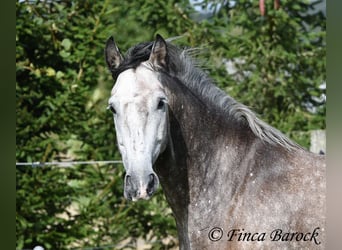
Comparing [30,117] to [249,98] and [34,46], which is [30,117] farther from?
[249,98]

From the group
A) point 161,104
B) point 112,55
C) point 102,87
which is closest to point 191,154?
point 161,104

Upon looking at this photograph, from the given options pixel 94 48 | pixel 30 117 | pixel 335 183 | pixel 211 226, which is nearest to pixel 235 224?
pixel 211 226

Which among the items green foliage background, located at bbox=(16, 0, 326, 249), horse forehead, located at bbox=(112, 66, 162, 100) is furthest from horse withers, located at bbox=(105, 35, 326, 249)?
green foliage background, located at bbox=(16, 0, 326, 249)

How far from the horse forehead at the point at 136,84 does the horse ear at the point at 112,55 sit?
16 cm

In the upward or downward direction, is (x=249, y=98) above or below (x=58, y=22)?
below

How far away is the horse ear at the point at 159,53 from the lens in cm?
239

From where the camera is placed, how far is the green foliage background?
4523 millimetres

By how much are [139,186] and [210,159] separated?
0.45m

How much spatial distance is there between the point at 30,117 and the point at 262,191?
2.62 meters

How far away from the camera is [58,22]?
472cm

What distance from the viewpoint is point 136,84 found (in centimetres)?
226

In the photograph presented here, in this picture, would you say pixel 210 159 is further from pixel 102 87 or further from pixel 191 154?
pixel 102 87

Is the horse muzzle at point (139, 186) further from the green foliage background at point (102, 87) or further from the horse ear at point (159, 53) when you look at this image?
the green foliage background at point (102, 87)

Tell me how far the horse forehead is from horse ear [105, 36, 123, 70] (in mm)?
162
